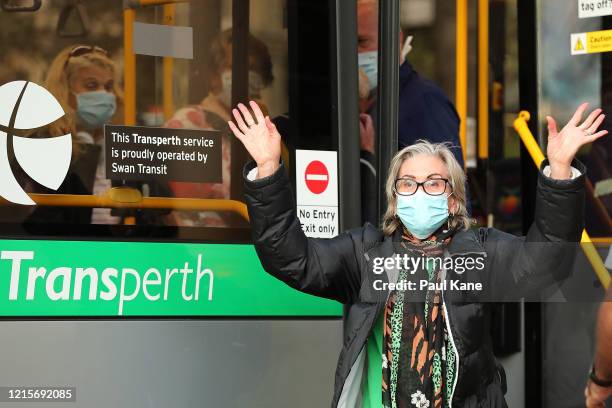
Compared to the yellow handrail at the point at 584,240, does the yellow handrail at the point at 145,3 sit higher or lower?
higher

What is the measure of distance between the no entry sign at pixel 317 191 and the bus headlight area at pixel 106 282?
40 cm

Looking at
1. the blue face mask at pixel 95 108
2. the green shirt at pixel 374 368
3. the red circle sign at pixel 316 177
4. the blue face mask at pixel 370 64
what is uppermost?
the blue face mask at pixel 370 64

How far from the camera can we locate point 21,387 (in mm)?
3482

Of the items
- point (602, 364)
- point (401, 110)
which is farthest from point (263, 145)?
point (602, 364)

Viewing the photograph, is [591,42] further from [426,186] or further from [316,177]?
[426,186]

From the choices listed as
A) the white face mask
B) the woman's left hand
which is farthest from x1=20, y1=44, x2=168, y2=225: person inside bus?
the woman's left hand

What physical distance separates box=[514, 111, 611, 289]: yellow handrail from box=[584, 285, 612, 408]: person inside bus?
0.17ft

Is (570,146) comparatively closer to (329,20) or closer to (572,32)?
(329,20)

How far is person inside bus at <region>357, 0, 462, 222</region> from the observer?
4.22m

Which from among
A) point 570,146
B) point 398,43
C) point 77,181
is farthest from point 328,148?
point 570,146

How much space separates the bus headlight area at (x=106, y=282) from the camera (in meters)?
3.52

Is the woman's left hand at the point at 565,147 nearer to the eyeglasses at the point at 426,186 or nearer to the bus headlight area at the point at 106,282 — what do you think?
the eyeglasses at the point at 426,186

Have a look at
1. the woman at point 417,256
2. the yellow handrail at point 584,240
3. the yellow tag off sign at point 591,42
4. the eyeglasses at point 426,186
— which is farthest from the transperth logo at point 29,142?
the yellow tag off sign at point 591,42

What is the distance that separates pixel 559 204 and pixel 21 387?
1655 millimetres
